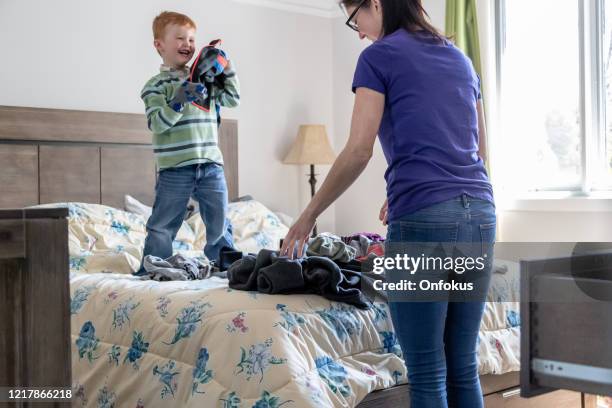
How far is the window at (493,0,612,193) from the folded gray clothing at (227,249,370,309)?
7.18ft


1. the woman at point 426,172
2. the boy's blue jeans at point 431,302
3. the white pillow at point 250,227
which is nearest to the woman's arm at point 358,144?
the woman at point 426,172

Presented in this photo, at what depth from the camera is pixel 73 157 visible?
3.74 meters

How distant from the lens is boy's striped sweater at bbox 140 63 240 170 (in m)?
2.85

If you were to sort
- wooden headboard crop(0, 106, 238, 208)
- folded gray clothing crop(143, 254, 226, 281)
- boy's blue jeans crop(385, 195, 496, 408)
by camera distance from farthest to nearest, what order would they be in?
wooden headboard crop(0, 106, 238, 208), folded gray clothing crop(143, 254, 226, 281), boy's blue jeans crop(385, 195, 496, 408)

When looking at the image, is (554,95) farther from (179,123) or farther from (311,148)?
(179,123)

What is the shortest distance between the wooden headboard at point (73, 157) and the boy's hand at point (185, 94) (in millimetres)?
1134

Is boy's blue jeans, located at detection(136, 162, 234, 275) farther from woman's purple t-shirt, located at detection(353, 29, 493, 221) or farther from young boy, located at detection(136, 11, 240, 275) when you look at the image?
woman's purple t-shirt, located at detection(353, 29, 493, 221)

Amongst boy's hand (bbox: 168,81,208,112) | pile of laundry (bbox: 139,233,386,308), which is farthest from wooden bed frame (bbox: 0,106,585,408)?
pile of laundry (bbox: 139,233,386,308)

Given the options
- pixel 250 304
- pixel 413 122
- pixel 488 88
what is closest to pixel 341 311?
pixel 250 304

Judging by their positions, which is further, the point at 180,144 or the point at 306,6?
the point at 306,6

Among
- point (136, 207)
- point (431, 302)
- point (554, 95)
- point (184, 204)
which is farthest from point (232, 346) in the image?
point (554, 95)

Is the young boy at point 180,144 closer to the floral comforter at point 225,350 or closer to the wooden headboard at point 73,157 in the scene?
the floral comforter at point 225,350

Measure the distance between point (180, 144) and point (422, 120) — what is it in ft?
4.89

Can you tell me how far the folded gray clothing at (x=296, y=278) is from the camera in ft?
6.89
